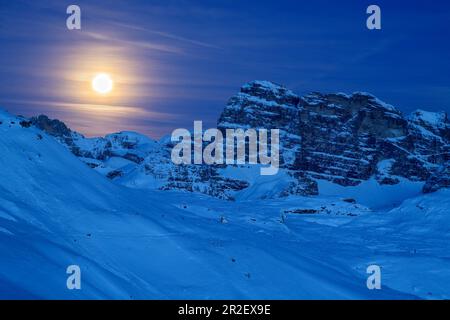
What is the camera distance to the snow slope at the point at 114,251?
15.6m

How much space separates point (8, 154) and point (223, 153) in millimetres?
158359

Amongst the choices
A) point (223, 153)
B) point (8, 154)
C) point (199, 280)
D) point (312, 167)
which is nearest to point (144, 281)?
point (199, 280)

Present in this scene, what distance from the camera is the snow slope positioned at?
1565 centimetres

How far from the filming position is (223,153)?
18188 centimetres

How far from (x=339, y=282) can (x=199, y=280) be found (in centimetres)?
588

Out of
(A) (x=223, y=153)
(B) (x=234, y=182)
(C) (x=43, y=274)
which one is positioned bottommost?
(C) (x=43, y=274)

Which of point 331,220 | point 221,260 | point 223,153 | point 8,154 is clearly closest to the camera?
point 221,260

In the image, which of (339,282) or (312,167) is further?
(312,167)

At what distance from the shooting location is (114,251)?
62.9 ft

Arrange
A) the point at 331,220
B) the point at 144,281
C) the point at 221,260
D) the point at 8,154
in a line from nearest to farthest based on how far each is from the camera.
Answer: the point at 144,281
the point at 221,260
the point at 8,154
the point at 331,220
